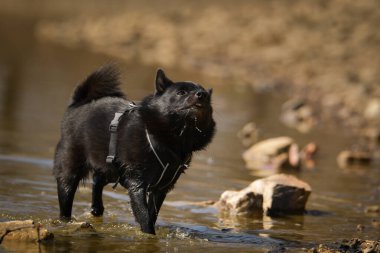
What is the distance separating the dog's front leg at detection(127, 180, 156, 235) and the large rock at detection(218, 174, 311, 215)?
1.76 m

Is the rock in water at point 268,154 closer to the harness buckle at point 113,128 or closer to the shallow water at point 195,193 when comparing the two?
the shallow water at point 195,193

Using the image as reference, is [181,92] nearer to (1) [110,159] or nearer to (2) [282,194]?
(1) [110,159]

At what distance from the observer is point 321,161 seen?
13516 mm

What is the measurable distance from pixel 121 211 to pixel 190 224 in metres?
0.79

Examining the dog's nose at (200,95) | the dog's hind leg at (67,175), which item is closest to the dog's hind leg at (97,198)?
the dog's hind leg at (67,175)

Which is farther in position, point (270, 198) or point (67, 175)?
point (270, 198)

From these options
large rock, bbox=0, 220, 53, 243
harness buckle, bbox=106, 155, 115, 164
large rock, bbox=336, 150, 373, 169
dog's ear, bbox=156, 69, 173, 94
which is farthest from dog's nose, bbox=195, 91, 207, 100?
large rock, bbox=336, 150, 373, 169

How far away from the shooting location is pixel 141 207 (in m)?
7.82

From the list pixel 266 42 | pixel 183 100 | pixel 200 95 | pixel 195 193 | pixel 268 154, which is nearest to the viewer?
pixel 200 95

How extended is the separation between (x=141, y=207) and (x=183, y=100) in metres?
0.98

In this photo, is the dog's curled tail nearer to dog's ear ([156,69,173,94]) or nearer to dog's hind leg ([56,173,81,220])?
dog's hind leg ([56,173,81,220])

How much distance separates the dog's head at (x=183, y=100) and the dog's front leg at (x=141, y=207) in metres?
0.70

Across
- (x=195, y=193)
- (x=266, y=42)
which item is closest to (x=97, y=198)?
(x=195, y=193)

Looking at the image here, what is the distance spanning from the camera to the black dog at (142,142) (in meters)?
7.70
